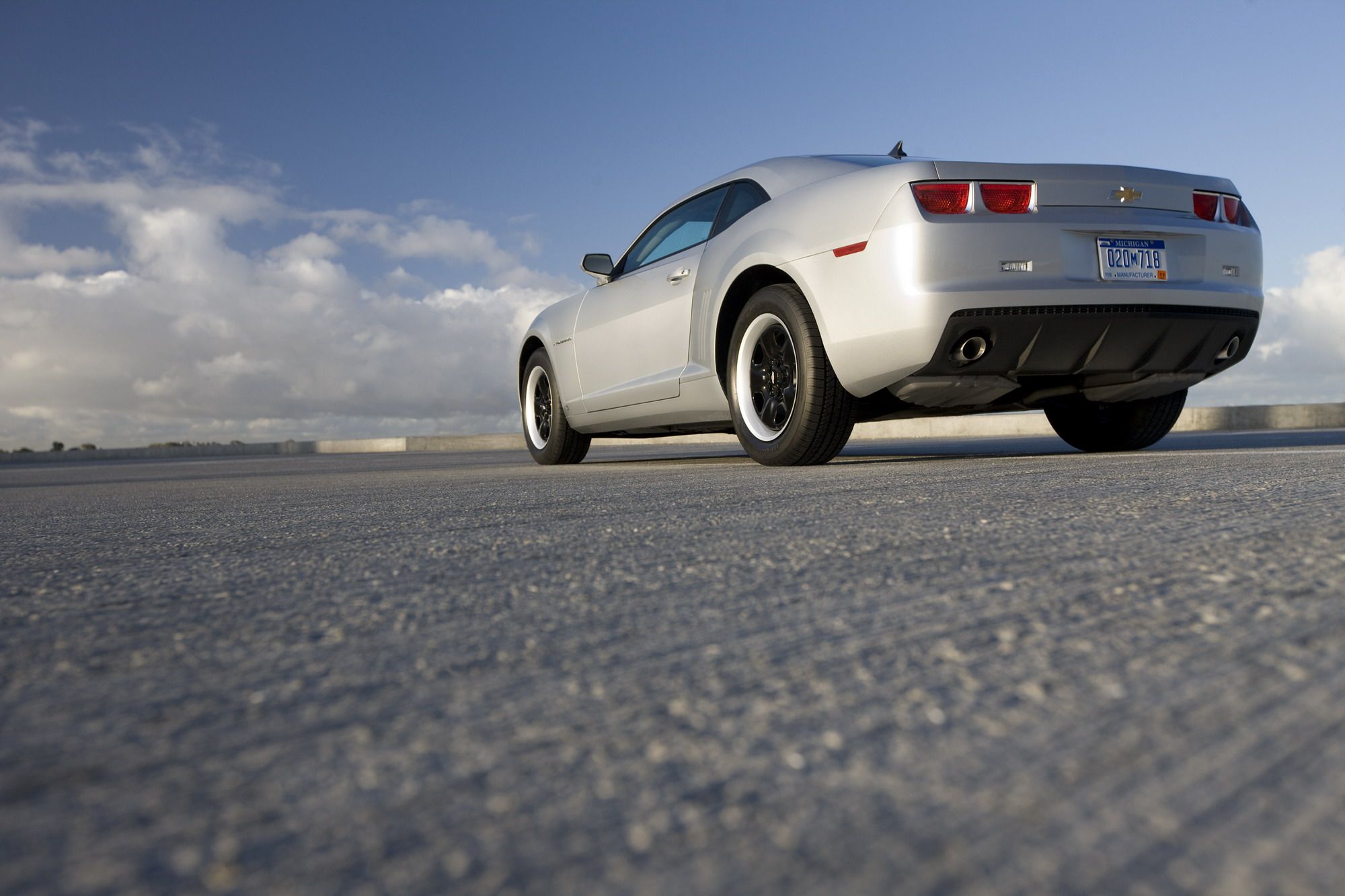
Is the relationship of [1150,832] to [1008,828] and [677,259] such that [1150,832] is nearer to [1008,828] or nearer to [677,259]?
[1008,828]

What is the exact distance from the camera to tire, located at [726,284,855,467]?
4.70 m

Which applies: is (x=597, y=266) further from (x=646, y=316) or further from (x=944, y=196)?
(x=944, y=196)

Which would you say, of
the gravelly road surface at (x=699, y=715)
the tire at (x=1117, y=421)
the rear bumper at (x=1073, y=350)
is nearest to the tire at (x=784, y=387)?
the rear bumper at (x=1073, y=350)

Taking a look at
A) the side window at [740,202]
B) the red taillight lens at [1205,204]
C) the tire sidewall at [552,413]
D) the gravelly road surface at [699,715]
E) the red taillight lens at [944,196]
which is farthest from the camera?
the tire sidewall at [552,413]

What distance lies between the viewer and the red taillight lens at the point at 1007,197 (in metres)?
4.25

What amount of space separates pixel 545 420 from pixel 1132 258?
4.37 meters

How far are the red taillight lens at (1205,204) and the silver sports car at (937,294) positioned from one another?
10 mm

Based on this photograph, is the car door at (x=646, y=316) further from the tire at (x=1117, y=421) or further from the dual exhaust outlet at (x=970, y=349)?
the tire at (x=1117, y=421)

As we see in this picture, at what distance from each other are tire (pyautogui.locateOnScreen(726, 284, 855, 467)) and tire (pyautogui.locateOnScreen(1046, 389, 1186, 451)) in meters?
1.61

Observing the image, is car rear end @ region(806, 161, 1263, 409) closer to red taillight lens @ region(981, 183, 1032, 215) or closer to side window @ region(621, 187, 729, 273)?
red taillight lens @ region(981, 183, 1032, 215)

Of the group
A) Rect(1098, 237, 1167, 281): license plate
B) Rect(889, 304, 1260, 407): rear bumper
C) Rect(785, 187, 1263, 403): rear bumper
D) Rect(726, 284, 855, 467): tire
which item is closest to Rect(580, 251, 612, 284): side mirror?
Rect(726, 284, 855, 467): tire

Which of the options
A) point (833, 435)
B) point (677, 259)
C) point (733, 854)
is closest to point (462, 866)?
point (733, 854)

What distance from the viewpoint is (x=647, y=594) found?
165 cm

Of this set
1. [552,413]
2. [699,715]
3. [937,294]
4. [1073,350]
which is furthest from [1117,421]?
[699,715]
